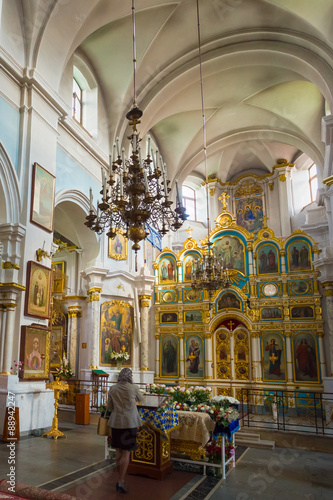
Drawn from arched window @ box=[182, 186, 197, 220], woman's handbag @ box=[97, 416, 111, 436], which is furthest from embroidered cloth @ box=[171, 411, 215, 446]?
arched window @ box=[182, 186, 197, 220]

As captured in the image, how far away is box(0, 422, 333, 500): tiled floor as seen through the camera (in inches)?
190

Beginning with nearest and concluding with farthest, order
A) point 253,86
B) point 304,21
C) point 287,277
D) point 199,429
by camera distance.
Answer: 1. point 199,429
2. point 304,21
3. point 287,277
4. point 253,86

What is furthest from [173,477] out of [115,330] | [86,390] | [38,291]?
[115,330]

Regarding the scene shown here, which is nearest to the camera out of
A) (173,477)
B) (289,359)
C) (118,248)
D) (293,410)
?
(173,477)

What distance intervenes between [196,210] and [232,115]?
198 inches

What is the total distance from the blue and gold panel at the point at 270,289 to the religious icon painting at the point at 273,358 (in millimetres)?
1328

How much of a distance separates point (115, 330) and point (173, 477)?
7.88 meters

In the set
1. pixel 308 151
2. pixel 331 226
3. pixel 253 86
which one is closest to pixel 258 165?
pixel 308 151

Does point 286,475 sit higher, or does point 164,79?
point 164,79

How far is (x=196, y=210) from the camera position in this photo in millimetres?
20016

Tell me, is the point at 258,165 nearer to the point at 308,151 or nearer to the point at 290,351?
the point at 308,151

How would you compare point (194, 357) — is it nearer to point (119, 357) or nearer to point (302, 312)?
point (119, 357)

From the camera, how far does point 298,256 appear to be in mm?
13766

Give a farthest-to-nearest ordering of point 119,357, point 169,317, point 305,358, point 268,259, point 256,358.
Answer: point 169,317 < point 268,259 < point 256,358 < point 305,358 < point 119,357
